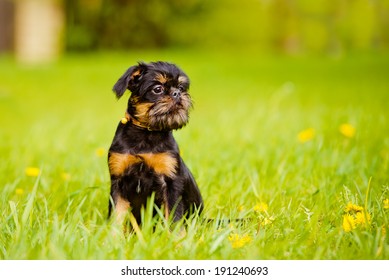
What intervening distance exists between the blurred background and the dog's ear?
41.6 feet

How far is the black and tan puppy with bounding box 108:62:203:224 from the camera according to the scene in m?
3.21

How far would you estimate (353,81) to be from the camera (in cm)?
1112

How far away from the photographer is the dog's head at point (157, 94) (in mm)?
3205

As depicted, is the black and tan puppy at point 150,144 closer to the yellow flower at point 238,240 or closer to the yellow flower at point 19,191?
the yellow flower at point 238,240

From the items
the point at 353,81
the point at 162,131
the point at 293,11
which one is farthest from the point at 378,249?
the point at 293,11

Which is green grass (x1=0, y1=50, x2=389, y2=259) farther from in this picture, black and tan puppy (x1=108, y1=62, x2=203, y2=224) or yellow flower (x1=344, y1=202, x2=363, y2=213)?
black and tan puppy (x1=108, y1=62, x2=203, y2=224)

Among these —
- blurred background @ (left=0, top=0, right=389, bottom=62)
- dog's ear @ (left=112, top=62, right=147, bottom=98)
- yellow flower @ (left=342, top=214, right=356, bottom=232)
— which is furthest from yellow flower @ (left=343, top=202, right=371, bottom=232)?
blurred background @ (left=0, top=0, right=389, bottom=62)

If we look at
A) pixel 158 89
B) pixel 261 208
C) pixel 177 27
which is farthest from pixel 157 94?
pixel 177 27

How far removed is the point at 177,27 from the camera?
2077 cm

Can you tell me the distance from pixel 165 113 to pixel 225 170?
1485 mm

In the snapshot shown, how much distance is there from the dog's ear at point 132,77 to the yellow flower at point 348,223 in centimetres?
133

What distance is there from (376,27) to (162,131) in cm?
1264

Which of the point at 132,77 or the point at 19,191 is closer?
the point at 132,77

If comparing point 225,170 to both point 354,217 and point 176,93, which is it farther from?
point 354,217
